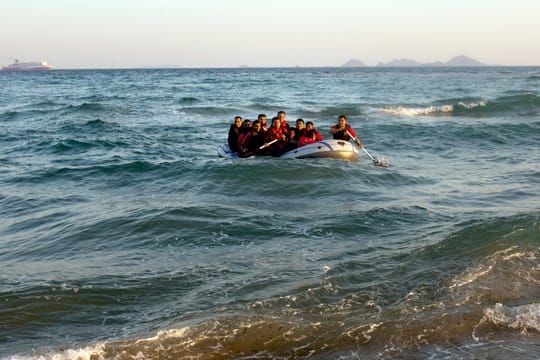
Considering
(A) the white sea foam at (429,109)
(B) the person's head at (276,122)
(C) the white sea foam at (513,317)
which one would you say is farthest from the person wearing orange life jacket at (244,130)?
(A) the white sea foam at (429,109)

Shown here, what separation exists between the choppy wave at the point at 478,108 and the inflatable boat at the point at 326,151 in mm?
13783

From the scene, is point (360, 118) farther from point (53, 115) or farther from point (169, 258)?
point (169, 258)

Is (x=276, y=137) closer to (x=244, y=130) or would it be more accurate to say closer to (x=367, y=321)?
(x=244, y=130)

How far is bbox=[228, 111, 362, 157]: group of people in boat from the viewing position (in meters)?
15.6

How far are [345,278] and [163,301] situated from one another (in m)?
2.02

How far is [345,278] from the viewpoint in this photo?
274 inches

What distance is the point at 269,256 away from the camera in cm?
788

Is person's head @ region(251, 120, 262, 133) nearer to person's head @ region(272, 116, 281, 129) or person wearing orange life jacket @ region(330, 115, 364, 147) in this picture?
person's head @ region(272, 116, 281, 129)

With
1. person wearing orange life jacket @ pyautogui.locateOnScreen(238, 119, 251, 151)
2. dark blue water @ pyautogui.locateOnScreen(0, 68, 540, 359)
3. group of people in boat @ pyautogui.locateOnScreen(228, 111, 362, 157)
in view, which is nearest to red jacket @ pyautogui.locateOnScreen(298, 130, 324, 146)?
group of people in boat @ pyautogui.locateOnScreen(228, 111, 362, 157)

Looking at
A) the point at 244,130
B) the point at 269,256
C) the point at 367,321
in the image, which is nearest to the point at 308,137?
the point at 244,130

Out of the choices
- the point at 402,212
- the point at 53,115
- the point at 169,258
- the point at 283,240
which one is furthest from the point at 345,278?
the point at 53,115

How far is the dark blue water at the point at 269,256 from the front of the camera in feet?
18.1

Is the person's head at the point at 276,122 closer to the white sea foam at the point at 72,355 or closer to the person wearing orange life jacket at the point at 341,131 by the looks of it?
the person wearing orange life jacket at the point at 341,131

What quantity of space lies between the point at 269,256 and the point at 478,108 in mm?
24868
